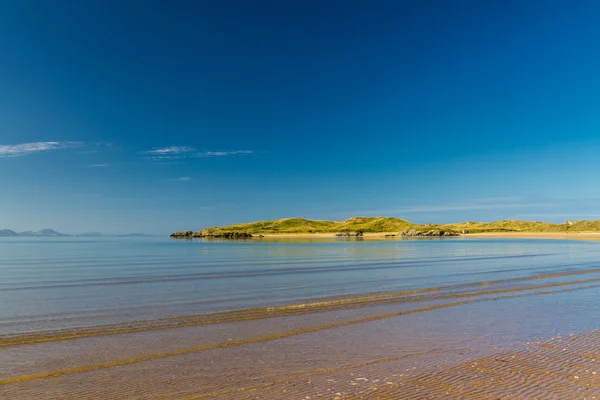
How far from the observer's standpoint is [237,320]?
13945 millimetres

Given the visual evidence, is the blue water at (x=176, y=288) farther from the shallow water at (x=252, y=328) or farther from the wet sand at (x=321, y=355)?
the wet sand at (x=321, y=355)

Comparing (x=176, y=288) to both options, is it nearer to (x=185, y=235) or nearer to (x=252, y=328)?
(x=252, y=328)

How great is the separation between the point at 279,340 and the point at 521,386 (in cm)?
588

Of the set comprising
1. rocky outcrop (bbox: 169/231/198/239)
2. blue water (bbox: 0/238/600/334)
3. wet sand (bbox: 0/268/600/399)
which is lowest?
wet sand (bbox: 0/268/600/399)

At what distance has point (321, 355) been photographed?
9930 millimetres

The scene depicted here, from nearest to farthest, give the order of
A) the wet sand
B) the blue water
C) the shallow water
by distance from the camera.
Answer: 1. the wet sand
2. the shallow water
3. the blue water

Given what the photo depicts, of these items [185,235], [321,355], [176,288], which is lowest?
[321,355]

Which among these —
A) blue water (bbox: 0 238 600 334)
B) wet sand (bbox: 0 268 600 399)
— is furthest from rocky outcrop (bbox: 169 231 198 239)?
wet sand (bbox: 0 268 600 399)

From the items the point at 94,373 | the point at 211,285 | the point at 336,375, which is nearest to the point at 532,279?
the point at 211,285

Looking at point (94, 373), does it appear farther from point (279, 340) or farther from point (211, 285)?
point (211, 285)

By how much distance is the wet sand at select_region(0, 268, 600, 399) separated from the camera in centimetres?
779

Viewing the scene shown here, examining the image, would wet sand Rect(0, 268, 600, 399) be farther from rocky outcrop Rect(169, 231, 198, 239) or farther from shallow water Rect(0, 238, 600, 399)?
rocky outcrop Rect(169, 231, 198, 239)

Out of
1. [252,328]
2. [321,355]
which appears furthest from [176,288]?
[321,355]

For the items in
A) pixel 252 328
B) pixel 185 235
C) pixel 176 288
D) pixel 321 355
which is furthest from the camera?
pixel 185 235
